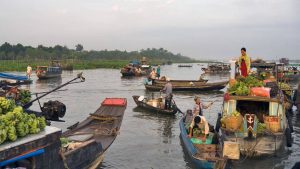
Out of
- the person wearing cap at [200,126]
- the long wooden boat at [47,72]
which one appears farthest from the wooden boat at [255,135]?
the long wooden boat at [47,72]

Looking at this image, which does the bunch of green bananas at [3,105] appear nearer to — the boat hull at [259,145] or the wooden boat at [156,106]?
the boat hull at [259,145]

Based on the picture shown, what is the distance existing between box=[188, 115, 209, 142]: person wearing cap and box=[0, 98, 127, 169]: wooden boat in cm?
252

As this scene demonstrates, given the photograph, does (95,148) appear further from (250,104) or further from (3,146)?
(250,104)

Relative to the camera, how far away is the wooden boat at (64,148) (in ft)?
19.6

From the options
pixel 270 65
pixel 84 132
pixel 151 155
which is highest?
pixel 270 65

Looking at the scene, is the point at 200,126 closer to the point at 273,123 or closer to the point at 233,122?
the point at 233,122

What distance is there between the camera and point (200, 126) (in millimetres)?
12539

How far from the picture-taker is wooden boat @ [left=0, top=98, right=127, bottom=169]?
19.6 feet

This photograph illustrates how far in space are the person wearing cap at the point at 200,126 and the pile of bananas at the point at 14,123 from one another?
262 inches

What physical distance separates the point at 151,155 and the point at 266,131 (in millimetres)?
3812

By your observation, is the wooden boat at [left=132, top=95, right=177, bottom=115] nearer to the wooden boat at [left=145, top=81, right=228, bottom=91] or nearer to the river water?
the river water

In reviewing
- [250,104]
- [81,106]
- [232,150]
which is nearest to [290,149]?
[250,104]

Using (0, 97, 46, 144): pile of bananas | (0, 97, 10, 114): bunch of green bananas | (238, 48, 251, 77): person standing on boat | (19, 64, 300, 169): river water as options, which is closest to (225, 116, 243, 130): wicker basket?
(19, 64, 300, 169): river water

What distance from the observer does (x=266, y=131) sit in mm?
11477
